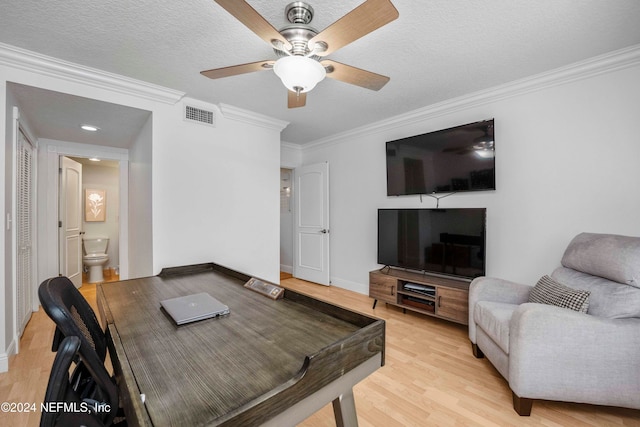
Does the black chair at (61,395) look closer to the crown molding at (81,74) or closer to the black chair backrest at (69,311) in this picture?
the black chair backrest at (69,311)

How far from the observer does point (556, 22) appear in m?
1.78

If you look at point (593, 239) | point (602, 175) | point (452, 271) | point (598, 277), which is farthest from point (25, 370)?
point (602, 175)

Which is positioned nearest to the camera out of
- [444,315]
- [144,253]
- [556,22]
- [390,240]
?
[556,22]

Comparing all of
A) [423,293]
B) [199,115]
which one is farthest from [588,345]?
[199,115]

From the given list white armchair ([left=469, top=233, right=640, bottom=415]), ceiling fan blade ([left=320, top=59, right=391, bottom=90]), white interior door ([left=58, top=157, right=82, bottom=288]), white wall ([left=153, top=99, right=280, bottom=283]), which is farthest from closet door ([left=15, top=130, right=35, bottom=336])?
white armchair ([left=469, top=233, right=640, bottom=415])

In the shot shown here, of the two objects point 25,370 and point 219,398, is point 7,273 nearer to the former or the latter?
point 25,370

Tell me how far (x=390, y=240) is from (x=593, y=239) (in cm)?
186

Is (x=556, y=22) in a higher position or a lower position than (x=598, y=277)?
higher

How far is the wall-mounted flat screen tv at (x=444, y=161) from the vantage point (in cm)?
276

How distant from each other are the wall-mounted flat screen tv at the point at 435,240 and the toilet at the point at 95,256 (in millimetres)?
4702

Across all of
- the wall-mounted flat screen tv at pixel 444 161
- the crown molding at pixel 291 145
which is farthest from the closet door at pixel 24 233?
the wall-mounted flat screen tv at pixel 444 161

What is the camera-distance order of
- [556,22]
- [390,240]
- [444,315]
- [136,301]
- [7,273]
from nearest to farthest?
1. [136,301]
2. [556,22]
3. [7,273]
4. [444,315]
5. [390,240]

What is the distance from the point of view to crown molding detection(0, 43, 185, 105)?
2.06 m

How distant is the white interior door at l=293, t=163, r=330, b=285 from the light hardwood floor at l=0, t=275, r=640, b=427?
6.52ft
